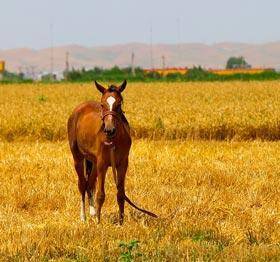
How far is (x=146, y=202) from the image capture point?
1045cm

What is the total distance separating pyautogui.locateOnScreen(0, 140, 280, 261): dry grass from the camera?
298 inches

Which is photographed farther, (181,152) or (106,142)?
(181,152)

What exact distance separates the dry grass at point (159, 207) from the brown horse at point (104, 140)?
43cm

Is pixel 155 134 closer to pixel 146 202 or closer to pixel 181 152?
pixel 181 152

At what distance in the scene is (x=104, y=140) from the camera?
857 centimetres

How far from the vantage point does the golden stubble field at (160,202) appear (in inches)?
299

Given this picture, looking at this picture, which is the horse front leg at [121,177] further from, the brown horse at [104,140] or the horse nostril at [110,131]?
the horse nostril at [110,131]

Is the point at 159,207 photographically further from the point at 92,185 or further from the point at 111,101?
the point at 111,101

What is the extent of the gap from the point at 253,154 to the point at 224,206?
5886mm

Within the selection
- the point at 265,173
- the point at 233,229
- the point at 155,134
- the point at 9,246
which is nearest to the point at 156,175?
the point at 265,173

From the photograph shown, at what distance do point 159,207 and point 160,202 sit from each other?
24 cm

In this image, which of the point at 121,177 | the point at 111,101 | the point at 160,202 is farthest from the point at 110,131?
the point at 160,202

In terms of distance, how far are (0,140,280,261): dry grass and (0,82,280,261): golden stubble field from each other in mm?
15

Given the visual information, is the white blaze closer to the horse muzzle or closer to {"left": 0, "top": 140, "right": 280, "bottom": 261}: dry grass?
the horse muzzle
